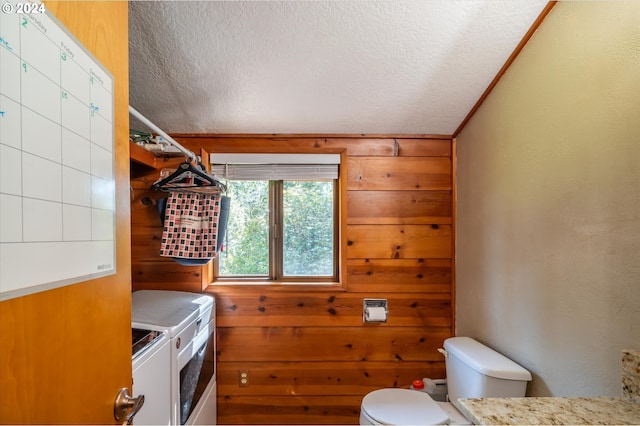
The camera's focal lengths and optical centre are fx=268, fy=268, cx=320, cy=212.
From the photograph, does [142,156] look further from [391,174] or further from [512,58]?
[512,58]

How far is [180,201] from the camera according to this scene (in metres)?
1.46

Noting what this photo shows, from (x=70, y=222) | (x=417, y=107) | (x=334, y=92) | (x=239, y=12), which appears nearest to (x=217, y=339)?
(x=70, y=222)

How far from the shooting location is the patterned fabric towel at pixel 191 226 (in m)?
1.43

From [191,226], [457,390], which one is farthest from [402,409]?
[191,226]

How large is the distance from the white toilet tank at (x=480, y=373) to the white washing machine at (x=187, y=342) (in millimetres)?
1264

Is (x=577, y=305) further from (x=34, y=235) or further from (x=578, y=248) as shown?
(x=34, y=235)

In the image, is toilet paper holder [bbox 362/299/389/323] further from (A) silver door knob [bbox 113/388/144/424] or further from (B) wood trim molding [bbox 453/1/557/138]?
(A) silver door knob [bbox 113/388/144/424]

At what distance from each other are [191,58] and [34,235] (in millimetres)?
1064

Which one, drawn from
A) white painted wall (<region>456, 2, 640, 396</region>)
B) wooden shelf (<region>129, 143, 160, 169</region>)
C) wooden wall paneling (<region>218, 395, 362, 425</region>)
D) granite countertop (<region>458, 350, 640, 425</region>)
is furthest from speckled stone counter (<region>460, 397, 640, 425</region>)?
wooden shelf (<region>129, 143, 160, 169</region>)

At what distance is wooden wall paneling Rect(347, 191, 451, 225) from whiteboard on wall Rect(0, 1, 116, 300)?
4.42 ft

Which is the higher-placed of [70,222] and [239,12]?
[239,12]

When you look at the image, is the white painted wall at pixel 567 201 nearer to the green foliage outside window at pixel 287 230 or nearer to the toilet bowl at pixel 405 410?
the toilet bowl at pixel 405 410

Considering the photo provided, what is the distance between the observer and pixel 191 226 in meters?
1.45

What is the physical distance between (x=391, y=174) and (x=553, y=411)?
1288mm
